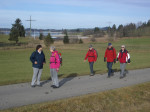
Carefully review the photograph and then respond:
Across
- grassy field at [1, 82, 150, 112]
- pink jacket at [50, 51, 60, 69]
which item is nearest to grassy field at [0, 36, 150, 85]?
pink jacket at [50, 51, 60, 69]

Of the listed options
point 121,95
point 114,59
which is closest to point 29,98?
point 121,95

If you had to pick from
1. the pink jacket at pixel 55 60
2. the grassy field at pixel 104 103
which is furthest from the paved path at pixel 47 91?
the pink jacket at pixel 55 60

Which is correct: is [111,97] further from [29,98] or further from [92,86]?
[29,98]

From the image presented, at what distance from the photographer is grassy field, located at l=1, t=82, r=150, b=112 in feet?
21.4

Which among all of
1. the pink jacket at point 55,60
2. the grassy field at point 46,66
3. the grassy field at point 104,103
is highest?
the pink jacket at point 55,60

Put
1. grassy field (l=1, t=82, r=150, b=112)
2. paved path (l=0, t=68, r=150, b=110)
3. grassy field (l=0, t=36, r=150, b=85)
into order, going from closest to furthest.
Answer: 1. grassy field (l=1, t=82, r=150, b=112)
2. paved path (l=0, t=68, r=150, b=110)
3. grassy field (l=0, t=36, r=150, b=85)

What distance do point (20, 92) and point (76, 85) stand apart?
8.61ft

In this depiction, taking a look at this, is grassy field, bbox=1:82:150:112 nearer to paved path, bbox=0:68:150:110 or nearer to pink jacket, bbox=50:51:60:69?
paved path, bbox=0:68:150:110

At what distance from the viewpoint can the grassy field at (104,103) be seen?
653 cm

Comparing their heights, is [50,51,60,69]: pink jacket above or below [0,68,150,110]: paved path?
above

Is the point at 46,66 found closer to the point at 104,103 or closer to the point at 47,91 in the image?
the point at 47,91

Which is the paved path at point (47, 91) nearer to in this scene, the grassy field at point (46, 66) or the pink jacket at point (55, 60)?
the pink jacket at point (55, 60)

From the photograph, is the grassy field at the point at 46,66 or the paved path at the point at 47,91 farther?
the grassy field at the point at 46,66

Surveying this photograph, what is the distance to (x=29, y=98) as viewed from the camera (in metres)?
7.48
